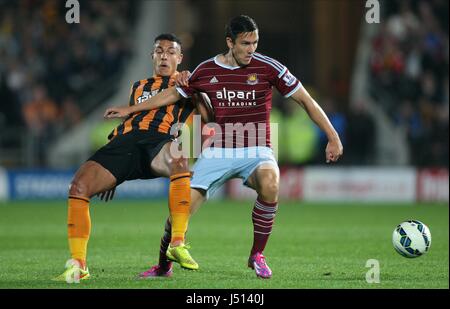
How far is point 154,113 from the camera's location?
8.27 m

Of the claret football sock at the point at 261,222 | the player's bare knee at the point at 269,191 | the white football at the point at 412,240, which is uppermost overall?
the player's bare knee at the point at 269,191

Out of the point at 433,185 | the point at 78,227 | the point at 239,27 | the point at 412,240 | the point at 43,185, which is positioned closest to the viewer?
the point at 78,227

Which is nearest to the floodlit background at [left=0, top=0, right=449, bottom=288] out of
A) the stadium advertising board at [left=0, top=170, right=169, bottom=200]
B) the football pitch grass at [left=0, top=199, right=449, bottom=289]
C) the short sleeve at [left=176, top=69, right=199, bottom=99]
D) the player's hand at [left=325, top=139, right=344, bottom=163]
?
the stadium advertising board at [left=0, top=170, right=169, bottom=200]

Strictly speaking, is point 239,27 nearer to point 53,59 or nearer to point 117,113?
point 117,113

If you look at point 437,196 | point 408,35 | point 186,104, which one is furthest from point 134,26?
point 186,104

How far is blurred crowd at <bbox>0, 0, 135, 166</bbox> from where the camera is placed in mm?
19625

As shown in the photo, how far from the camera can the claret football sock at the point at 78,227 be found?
757 centimetres

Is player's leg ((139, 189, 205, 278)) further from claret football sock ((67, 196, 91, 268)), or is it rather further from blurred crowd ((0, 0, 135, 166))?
blurred crowd ((0, 0, 135, 166))

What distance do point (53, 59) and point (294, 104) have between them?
5327mm

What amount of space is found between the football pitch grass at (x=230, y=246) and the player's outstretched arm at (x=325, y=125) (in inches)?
41.1

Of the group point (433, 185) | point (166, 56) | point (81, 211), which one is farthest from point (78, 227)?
point (433, 185)

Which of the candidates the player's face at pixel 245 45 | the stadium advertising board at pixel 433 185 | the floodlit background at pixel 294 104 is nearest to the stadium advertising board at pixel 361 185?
the floodlit background at pixel 294 104

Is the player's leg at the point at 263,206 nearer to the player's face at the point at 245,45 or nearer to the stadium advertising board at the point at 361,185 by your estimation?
the player's face at the point at 245,45

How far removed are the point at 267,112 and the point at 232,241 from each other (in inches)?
149
